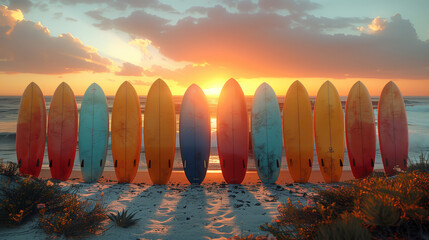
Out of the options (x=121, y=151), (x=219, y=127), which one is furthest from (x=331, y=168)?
(x=121, y=151)

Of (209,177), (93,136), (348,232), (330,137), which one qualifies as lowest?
(209,177)

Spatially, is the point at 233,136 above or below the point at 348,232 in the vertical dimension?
above

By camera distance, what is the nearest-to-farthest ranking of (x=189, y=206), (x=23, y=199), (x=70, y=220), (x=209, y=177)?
(x=70, y=220)
(x=23, y=199)
(x=189, y=206)
(x=209, y=177)

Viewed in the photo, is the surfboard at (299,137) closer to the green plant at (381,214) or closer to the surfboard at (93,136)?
the green plant at (381,214)

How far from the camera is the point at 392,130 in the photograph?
4.97 meters

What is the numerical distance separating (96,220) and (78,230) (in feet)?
0.70

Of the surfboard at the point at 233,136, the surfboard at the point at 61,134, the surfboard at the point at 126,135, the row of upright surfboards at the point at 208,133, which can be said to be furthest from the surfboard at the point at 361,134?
the surfboard at the point at 61,134

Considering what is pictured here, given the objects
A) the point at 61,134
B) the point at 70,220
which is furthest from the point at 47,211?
the point at 61,134

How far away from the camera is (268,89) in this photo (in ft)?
16.4

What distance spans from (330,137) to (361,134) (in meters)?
0.62

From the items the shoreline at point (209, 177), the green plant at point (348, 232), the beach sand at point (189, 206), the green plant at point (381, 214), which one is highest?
the green plant at point (381, 214)

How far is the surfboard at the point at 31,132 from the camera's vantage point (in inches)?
192

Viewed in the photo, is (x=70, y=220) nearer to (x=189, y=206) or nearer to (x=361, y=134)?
(x=189, y=206)

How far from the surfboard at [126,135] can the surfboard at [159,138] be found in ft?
0.79
